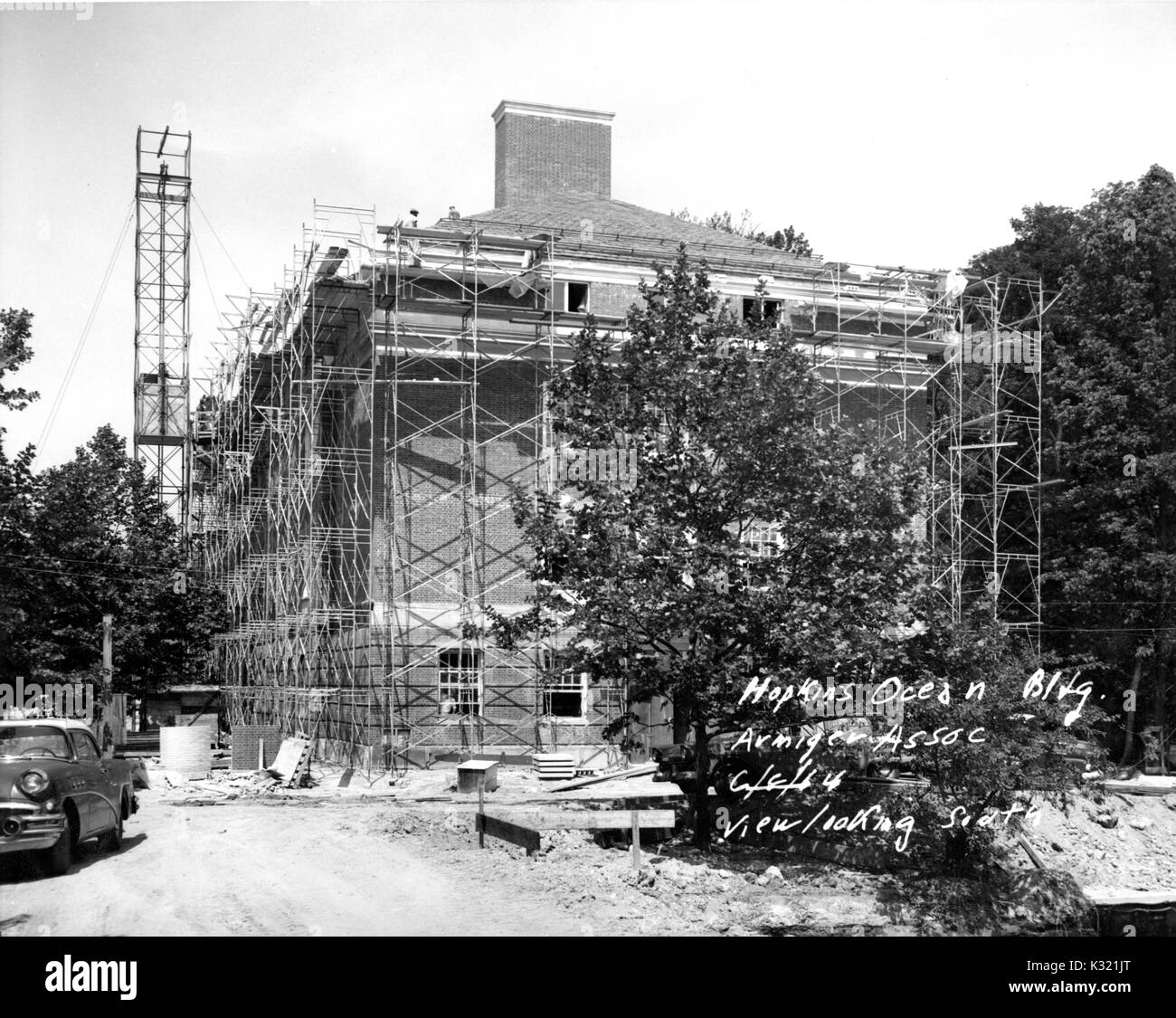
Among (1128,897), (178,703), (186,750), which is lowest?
(178,703)

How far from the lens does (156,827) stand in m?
21.1

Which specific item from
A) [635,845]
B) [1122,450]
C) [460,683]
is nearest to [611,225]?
[460,683]

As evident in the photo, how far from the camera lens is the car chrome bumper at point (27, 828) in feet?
44.4

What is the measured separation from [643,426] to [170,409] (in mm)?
37408

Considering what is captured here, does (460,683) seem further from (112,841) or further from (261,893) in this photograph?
(261,893)

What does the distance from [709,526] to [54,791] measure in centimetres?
939

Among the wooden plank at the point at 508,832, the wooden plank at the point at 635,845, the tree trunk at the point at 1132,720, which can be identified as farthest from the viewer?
the tree trunk at the point at 1132,720

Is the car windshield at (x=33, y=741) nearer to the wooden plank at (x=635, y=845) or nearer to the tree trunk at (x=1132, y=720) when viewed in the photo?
the wooden plank at (x=635, y=845)

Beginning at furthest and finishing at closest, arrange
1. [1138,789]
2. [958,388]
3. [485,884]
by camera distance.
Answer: [958,388] → [1138,789] → [485,884]

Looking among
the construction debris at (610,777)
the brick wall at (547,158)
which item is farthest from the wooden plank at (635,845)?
the brick wall at (547,158)

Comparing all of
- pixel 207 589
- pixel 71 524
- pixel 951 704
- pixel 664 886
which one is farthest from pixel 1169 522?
pixel 207 589

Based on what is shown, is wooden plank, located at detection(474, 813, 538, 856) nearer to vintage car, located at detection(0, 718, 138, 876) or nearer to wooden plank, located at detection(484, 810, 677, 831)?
wooden plank, located at detection(484, 810, 677, 831)

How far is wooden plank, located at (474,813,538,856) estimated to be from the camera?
18.4 metres

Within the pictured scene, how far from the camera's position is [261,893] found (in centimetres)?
1520
